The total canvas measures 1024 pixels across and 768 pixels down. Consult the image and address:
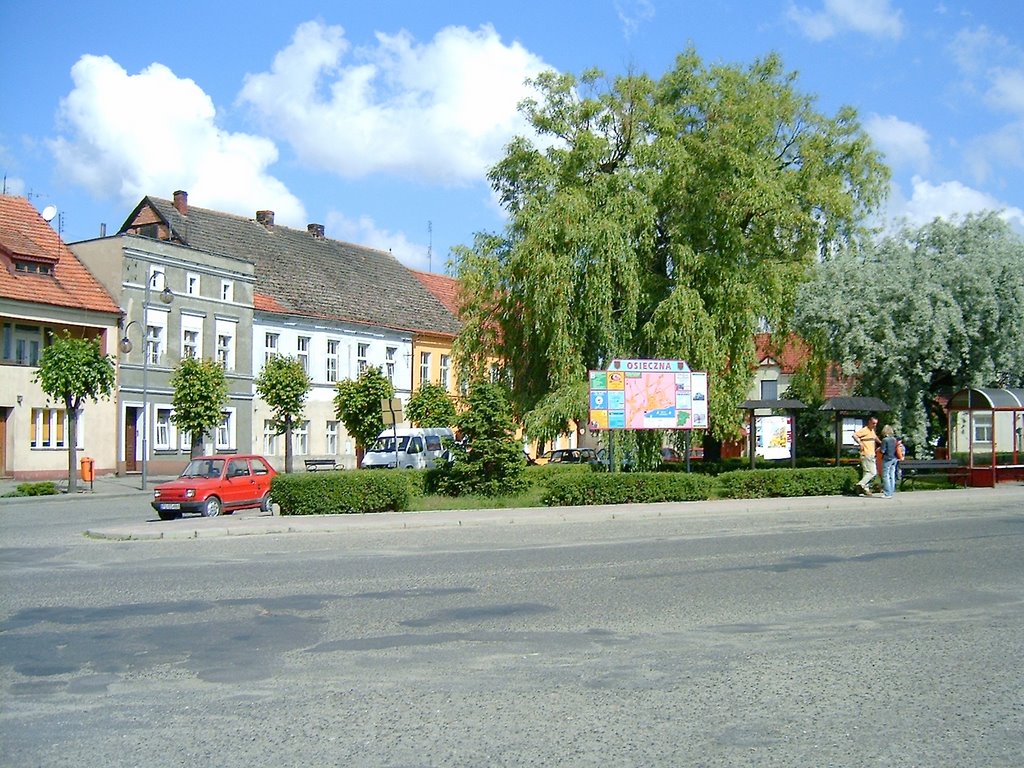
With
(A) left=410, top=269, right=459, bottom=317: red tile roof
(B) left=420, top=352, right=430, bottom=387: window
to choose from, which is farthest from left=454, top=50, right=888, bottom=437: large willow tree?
(A) left=410, top=269, right=459, bottom=317: red tile roof

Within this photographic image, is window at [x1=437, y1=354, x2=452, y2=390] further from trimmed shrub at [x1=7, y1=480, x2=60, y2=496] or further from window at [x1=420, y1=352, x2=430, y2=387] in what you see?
trimmed shrub at [x1=7, y1=480, x2=60, y2=496]

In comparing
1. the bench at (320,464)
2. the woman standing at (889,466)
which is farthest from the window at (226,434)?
the woman standing at (889,466)

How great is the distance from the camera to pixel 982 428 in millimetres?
34500

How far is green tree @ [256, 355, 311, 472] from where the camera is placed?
45062mm

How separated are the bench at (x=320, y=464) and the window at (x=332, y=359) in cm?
524

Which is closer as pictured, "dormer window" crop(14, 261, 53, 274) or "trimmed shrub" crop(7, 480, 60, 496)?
"trimmed shrub" crop(7, 480, 60, 496)

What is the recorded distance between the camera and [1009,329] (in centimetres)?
3319

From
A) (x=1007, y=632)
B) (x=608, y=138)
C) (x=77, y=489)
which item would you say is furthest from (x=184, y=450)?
(x=1007, y=632)

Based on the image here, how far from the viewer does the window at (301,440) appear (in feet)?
175

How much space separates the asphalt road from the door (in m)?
30.6

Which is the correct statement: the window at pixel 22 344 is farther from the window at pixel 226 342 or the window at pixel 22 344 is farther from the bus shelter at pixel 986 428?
the bus shelter at pixel 986 428

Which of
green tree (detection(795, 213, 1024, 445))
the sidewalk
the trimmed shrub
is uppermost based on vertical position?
green tree (detection(795, 213, 1024, 445))

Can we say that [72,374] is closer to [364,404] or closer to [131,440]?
[131,440]

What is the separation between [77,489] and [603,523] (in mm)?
23119
